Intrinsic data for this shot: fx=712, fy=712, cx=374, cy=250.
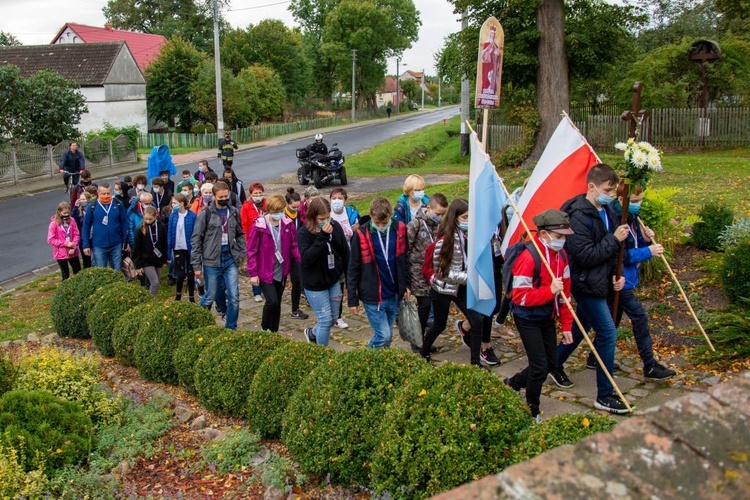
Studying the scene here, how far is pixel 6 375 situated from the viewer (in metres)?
6.54

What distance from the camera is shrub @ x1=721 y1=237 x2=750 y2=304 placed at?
757 centimetres

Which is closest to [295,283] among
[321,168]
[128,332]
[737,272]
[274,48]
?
[128,332]

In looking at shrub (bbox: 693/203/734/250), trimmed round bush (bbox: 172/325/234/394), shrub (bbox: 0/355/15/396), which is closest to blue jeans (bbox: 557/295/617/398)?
trimmed round bush (bbox: 172/325/234/394)

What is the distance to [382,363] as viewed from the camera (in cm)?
486

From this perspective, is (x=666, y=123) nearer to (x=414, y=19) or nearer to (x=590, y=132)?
(x=590, y=132)

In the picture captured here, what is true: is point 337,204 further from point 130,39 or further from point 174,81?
point 130,39

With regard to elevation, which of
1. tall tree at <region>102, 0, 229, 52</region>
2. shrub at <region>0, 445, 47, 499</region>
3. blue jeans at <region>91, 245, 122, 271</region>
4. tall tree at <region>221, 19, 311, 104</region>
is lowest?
shrub at <region>0, 445, 47, 499</region>

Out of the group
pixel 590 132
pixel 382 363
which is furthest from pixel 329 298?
pixel 590 132

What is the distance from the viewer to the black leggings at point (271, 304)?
8133 mm

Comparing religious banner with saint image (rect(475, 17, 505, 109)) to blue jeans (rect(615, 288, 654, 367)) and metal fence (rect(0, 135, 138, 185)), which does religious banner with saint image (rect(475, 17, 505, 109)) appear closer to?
blue jeans (rect(615, 288, 654, 367))

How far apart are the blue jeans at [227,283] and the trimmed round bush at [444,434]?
471 centimetres

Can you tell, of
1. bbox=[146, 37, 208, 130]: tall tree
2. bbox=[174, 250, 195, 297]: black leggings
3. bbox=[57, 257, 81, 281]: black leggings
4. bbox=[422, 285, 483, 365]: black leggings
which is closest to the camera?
bbox=[422, 285, 483, 365]: black leggings

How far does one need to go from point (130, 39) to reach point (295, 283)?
56658mm

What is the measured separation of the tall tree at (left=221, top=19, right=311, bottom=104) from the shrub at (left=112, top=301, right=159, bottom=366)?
55.7m
